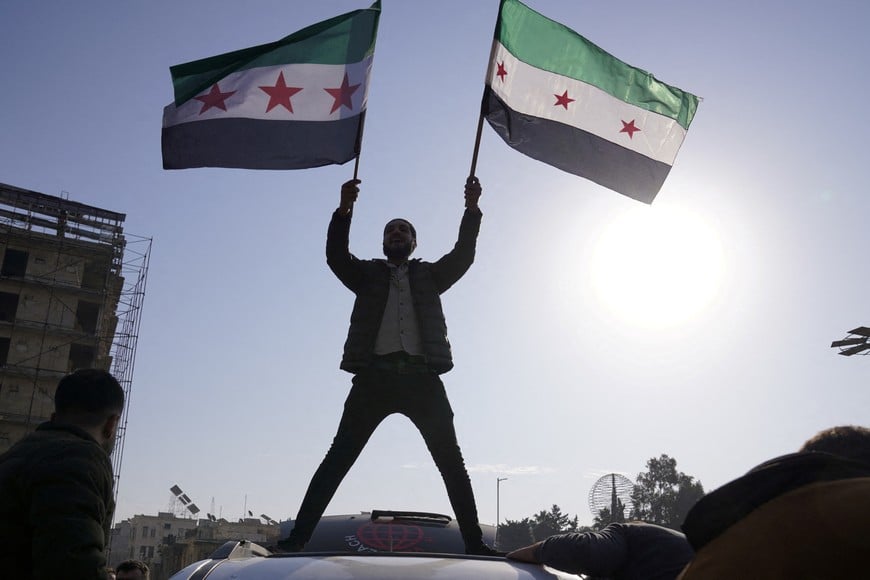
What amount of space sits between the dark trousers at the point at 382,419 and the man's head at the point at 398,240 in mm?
897

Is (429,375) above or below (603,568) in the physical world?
above

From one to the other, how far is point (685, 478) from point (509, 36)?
100532 millimetres

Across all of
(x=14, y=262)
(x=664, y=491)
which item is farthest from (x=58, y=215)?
(x=664, y=491)

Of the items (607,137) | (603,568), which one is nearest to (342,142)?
(607,137)

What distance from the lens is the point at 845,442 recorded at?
211 cm

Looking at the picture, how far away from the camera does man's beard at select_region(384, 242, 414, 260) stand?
5500 millimetres

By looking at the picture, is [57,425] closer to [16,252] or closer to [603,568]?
[603,568]

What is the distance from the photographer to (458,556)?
3.10m

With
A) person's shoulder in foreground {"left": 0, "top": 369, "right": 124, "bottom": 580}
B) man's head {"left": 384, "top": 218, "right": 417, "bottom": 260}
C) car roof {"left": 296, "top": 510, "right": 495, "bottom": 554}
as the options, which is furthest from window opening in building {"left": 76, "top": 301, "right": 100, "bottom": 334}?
person's shoulder in foreground {"left": 0, "top": 369, "right": 124, "bottom": 580}

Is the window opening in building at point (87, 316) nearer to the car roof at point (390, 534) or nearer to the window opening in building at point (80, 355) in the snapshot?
the window opening in building at point (80, 355)

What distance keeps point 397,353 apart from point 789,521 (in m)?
3.40

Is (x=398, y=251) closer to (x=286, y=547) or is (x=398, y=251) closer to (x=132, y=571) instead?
(x=286, y=547)

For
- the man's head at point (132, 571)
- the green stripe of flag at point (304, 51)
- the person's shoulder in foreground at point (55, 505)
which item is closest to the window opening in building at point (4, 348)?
the man's head at point (132, 571)

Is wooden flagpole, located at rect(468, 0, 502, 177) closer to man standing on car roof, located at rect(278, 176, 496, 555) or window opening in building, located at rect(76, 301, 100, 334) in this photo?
man standing on car roof, located at rect(278, 176, 496, 555)
